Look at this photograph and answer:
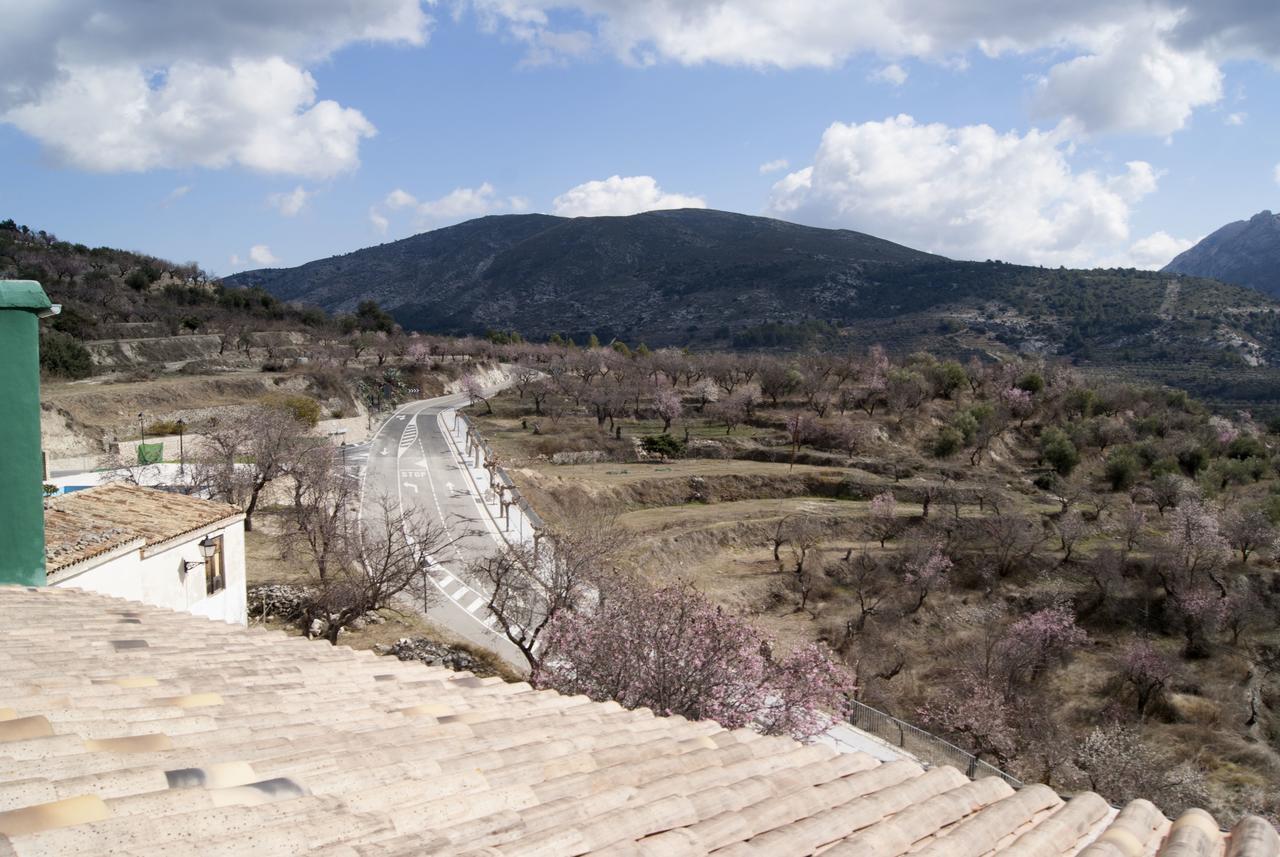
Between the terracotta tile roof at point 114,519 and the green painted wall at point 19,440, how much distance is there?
66cm

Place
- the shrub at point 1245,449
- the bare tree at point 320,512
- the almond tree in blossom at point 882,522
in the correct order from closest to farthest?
the bare tree at point 320,512 → the almond tree in blossom at point 882,522 → the shrub at point 1245,449

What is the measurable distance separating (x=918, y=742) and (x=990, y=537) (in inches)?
783

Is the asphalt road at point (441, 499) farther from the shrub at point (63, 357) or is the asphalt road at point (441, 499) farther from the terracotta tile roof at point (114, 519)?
the shrub at point (63, 357)

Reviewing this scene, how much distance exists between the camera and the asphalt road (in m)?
24.0

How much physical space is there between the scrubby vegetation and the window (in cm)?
1795

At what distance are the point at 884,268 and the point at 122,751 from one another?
162 metres

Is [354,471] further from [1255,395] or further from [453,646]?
[1255,395]

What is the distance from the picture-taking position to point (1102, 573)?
3275 cm

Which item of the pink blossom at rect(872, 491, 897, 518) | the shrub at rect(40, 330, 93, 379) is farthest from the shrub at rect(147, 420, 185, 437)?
the pink blossom at rect(872, 491, 897, 518)

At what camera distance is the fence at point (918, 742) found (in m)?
18.6

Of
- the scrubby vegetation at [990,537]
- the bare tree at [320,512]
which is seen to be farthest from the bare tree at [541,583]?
the scrubby vegetation at [990,537]

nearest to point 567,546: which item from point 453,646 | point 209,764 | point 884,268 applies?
point 453,646

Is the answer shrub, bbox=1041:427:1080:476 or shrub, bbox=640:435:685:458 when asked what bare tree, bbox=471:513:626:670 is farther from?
shrub, bbox=1041:427:1080:476

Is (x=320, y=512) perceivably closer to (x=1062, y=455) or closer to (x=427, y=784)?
(x=427, y=784)
